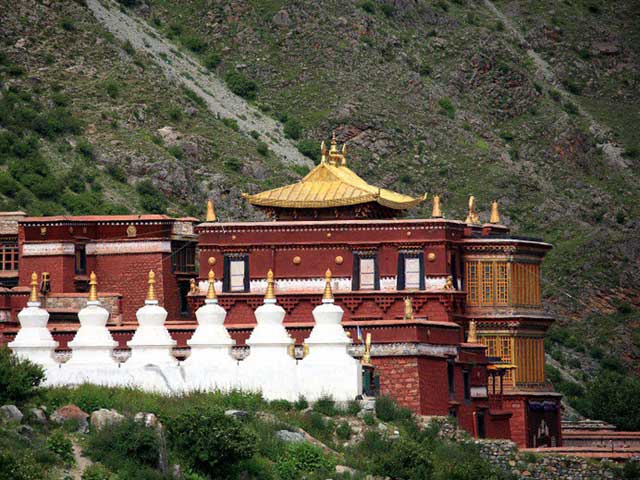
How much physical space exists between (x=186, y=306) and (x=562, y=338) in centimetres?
4123

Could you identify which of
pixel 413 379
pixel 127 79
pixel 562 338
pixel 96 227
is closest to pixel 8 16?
pixel 127 79

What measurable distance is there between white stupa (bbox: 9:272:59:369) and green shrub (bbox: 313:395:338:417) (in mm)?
8039

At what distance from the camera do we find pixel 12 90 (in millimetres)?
145500

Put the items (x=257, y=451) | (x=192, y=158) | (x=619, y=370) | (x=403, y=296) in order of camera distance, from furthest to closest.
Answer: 1. (x=192, y=158)
2. (x=619, y=370)
3. (x=403, y=296)
4. (x=257, y=451)

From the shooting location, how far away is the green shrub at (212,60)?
163000mm

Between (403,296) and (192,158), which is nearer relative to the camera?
(403,296)

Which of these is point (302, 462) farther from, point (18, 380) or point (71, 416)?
point (18, 380)

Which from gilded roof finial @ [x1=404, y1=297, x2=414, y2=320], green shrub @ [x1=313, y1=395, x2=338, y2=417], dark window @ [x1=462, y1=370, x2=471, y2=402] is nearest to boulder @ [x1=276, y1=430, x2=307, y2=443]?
green shrub @ [x1=313, y1=395, x2=338, y2=417]

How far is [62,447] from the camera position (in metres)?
68.9

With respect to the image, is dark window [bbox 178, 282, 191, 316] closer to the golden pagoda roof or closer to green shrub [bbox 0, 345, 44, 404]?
the golden pagoda roof

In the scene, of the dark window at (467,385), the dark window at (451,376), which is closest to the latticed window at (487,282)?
the dark window at (467,385)

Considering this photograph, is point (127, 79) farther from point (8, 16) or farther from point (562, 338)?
point (562, 338)

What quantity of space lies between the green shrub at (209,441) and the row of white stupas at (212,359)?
659cm

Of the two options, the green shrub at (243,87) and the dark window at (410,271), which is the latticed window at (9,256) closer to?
the dark window at (410,271)
